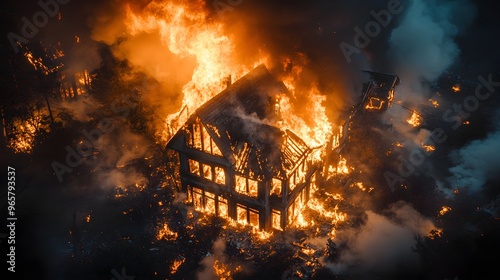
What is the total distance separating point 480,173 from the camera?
24469mm

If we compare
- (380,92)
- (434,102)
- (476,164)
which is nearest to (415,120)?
(380,92)

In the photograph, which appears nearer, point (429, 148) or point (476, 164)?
point (476, 164)

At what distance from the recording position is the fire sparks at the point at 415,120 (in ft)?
107

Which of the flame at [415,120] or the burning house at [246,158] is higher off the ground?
the flame at [415,120]

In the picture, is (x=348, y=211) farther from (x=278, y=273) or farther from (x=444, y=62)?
(x=444, y=62)

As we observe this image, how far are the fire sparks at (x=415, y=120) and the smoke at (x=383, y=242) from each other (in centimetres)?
1329

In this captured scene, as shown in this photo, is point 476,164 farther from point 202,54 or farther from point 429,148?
point 202,54

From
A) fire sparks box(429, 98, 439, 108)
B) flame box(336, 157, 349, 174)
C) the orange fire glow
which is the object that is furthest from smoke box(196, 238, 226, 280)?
fire sparks box(429, 98, 439, 108)

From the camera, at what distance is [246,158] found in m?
18.1

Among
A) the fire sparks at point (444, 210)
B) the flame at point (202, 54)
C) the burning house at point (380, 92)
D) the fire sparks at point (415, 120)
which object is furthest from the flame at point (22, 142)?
the fire sparks at point (415, 120)

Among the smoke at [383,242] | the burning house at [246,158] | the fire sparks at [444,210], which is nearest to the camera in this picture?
the smoke at [383,242]

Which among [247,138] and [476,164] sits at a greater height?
[476,164]

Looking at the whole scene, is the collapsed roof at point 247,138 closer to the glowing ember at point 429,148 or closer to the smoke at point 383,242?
the smoke at point 383,242

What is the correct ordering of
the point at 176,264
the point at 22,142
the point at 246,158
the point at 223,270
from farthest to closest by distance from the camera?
the point at 22,142 < the point at 176,264 < the point at 246,158 < the point at 223,270
